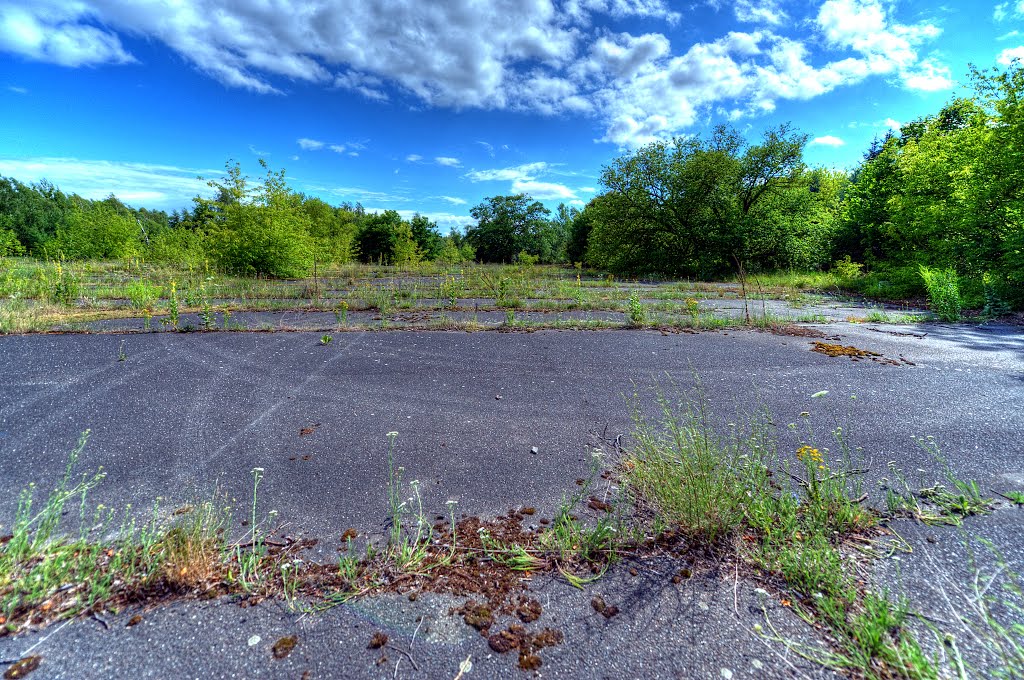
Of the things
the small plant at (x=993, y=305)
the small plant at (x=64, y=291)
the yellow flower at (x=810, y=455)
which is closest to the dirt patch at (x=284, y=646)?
the yellow flower at (x=810, y=455)

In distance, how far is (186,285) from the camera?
1223 centimetres

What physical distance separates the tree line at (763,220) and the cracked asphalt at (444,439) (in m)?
2.72

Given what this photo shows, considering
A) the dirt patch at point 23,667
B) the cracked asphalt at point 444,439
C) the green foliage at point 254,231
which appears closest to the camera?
the dirt patch at point 23,667

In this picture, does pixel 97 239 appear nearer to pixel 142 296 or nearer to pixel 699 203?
pixel 142 296

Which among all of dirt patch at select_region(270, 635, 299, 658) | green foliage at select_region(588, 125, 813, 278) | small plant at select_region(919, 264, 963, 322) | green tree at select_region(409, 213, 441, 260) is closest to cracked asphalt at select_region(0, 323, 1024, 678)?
dirt patch at select_region(270, 635, 299, 658)

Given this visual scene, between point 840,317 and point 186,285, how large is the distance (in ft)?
54.4

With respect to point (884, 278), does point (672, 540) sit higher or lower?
lower

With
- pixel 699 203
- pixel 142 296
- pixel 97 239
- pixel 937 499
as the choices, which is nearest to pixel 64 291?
pixel 142 296

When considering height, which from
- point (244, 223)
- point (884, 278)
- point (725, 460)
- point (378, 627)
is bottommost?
point (378, 627)

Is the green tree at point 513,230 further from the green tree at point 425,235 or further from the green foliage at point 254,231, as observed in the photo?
the green foliage at point 254,231

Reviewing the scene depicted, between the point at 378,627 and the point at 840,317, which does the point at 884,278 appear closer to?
the point at 840,317

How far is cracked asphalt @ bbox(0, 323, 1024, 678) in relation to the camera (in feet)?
4.76

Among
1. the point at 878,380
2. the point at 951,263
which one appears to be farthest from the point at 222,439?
the point at 951,263

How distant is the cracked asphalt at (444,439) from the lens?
4.76ft
